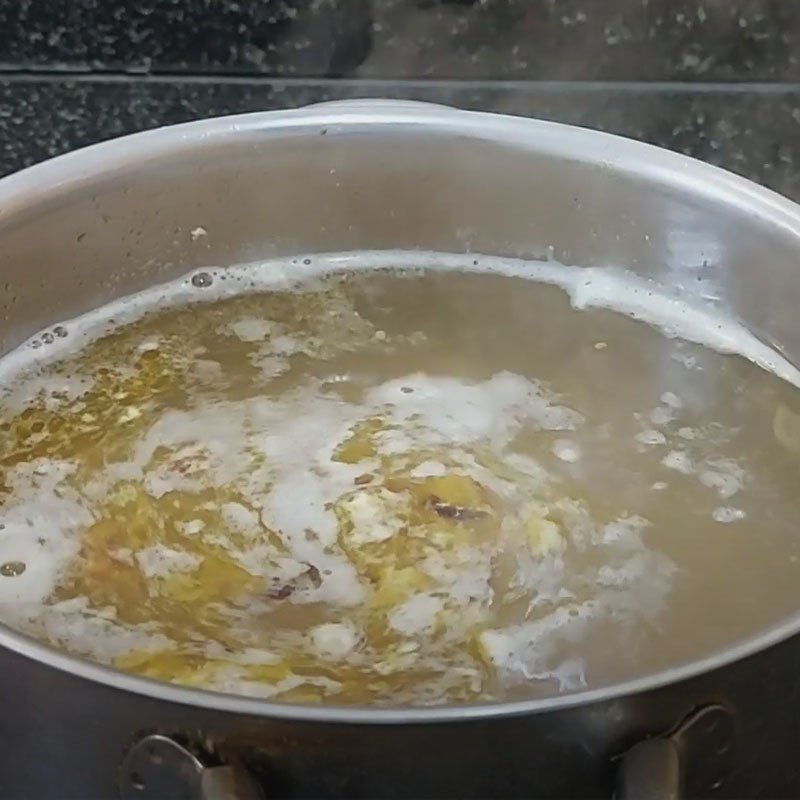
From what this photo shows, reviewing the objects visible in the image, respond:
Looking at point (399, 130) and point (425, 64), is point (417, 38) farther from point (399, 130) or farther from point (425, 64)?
point (399, 130)

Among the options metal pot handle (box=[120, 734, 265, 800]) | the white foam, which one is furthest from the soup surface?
metal pot handle (box=[120, 734, 265, 800])

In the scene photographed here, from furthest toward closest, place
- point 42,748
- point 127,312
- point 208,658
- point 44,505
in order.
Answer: point 127,312 → point 44,505 → point 208,658 → point 42,748

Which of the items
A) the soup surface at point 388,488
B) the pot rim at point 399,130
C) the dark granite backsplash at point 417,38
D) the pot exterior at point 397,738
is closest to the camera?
the pot exterior at point 397,738

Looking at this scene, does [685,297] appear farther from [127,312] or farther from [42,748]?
[42,748]

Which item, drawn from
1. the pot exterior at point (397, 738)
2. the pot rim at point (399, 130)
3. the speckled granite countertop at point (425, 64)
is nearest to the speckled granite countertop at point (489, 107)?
the speckled granite countertop at point (425, 64)

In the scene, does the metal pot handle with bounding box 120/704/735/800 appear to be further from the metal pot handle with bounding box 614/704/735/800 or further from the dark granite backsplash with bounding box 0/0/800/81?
the dark granite backsplash with bounding box 0/0/800/81

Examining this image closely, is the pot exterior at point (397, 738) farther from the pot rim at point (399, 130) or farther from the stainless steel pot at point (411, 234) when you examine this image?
the pot rim at point (399, 130)

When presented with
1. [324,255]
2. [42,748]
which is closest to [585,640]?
[42,748]
